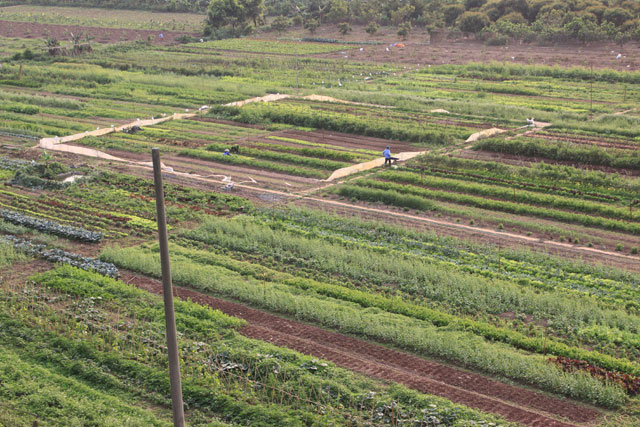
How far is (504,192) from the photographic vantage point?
A: 2858 cm

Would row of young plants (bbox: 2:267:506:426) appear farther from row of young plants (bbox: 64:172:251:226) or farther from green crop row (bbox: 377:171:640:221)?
green crop row (bbox: 377:171:640:221)

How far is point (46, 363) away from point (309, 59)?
177ft

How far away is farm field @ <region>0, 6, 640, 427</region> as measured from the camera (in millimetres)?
15344

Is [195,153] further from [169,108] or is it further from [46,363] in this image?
[46,363]

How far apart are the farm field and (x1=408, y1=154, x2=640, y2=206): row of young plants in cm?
10

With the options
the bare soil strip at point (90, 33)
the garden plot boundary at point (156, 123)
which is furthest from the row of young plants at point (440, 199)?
the bare soil strip at point (90, 33)

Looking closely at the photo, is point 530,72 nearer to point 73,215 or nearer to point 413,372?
point 73,215

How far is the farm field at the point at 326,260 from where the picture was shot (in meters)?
15.3

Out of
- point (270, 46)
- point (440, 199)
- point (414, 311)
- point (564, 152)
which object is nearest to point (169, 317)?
point (414, 311)

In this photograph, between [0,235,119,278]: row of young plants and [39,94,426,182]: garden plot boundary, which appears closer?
[0,235,119,278]: row of young plants

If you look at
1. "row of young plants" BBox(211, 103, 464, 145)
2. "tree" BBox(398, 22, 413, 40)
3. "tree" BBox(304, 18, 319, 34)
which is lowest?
"row of young plants" BBox(211, 103, 464, 145)

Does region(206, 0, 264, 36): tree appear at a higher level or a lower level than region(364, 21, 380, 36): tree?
higher

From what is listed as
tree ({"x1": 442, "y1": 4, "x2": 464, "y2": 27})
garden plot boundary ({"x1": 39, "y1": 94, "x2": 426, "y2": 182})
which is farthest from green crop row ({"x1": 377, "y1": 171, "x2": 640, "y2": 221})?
tree ({"x1": 442, "y1": 4, "x2": 464, "y2": 27})

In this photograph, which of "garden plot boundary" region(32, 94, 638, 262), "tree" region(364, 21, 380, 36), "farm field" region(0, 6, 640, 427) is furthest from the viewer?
"tree" region(364, 21, 380, 36)
